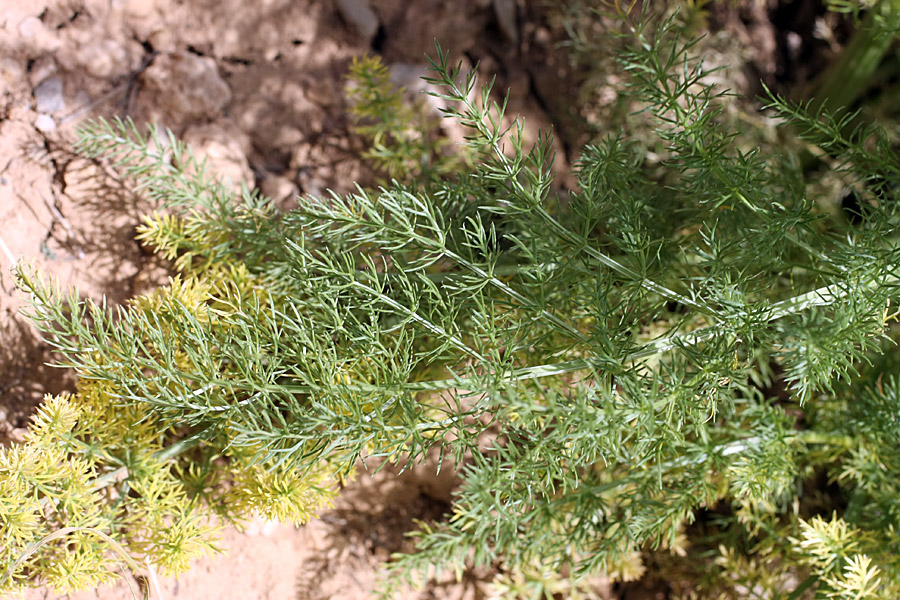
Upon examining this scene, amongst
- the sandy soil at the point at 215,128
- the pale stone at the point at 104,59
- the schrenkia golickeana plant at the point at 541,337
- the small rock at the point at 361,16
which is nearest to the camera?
the schrenkia golickeana plant at the point at 541,337

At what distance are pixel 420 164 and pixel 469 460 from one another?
65 cm

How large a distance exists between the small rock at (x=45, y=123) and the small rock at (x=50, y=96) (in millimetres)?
13

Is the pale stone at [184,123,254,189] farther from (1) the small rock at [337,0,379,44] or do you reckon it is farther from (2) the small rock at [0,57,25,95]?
(1) the small rock at [337,0,379,44]

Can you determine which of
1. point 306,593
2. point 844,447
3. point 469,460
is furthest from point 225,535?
point 844,447

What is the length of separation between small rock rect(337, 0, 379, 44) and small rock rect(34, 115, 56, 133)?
25.6 inches

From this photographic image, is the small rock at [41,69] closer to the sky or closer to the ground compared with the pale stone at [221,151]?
closer to the sky

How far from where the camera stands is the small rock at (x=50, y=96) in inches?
48.4

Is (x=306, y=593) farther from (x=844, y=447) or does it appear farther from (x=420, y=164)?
(x=844, y=447)

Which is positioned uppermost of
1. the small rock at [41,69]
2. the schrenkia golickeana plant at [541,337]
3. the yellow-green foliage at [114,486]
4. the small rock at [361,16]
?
the small rock at [361,16]

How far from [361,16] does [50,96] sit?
661 mm

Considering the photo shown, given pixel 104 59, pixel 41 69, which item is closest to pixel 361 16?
pixel 104 59

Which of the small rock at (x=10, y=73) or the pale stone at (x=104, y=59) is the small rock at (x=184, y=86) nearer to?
the pale stone at (x=104, y=59)

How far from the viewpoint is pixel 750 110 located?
5.48ft

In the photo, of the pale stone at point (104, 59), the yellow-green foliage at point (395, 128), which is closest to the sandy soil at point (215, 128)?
the pale stone at point (104, 59)
